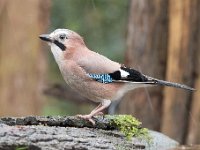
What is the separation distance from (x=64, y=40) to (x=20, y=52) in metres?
5.14

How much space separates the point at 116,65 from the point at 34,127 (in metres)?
1.37

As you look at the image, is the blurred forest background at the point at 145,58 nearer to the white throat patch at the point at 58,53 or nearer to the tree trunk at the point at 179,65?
the tree trunk at the point at 179,65

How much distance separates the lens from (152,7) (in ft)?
39.0

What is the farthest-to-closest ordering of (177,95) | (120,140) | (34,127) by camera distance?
(177,95) < (120,140) < (34,127)

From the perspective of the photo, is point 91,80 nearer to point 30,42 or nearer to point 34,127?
point 34,127

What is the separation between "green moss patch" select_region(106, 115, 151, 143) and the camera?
655cm

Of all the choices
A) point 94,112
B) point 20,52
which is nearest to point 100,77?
point 94,112

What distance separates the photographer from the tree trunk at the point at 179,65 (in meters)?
11.5

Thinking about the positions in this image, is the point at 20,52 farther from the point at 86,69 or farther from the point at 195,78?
the point at 86,69

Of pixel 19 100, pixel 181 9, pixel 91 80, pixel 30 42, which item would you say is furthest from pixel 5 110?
pixel 91 80

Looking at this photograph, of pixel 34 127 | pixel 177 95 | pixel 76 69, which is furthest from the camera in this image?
pixel 177 95

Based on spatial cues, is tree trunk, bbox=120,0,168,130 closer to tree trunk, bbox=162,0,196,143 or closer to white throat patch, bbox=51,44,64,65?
tree trunk, bbox=162,0,196,143

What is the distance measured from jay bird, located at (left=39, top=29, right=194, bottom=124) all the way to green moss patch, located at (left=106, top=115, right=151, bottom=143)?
18 centimetres

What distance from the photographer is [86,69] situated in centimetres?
664
